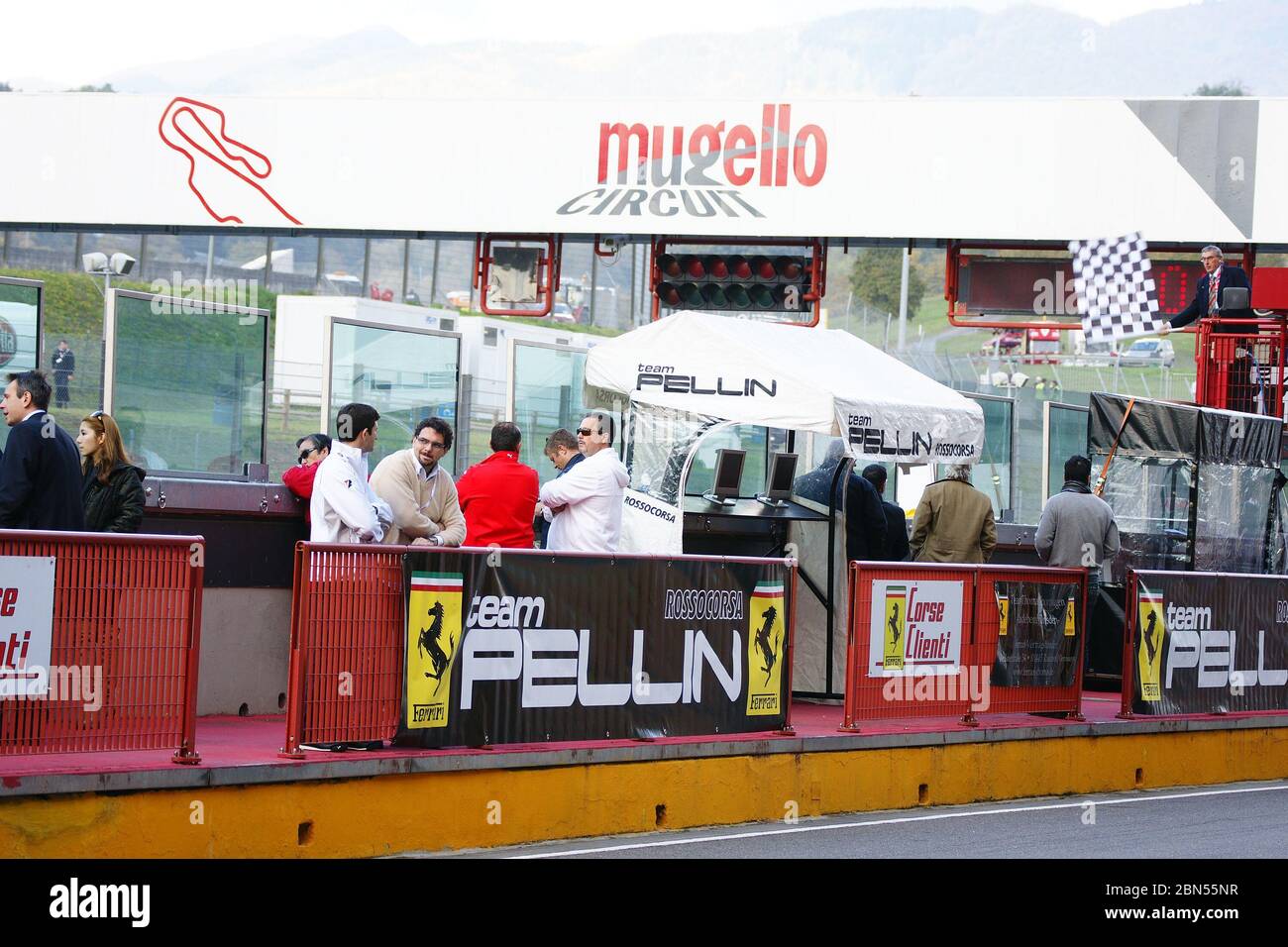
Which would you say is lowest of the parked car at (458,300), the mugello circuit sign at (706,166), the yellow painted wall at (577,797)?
the yellow painted wall at (577,797)

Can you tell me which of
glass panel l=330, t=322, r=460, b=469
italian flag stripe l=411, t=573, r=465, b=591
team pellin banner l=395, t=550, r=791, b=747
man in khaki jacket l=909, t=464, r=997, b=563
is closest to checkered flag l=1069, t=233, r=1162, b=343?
man in khaki jacket l=909, t=464, r=997, b=563

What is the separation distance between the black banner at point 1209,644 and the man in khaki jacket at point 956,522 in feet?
4.88

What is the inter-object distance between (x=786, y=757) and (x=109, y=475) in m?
4.36

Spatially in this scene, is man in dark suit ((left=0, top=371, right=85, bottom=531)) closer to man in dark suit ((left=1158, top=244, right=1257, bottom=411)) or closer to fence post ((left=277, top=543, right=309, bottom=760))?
fence post ((left=277, top=543, right=309, bottom=760))

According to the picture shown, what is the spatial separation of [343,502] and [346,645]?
1.10 m

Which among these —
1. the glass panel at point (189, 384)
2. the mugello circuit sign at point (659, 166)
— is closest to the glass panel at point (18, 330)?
the glass panel at point (189, 384)

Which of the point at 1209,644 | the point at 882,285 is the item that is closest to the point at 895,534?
the point at 1209,644

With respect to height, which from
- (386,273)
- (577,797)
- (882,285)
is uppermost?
(882,285)

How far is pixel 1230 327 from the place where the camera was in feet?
59.4

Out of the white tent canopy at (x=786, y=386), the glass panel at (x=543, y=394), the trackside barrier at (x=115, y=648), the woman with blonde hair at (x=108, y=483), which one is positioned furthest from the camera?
the glass panel at (x=543, y=394)

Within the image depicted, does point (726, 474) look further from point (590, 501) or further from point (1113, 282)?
point (1113, 282)

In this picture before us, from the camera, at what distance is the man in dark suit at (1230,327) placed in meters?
17.8

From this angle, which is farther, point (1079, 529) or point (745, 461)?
point (745, 461)

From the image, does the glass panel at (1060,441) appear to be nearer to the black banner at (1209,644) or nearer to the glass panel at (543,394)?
the glass panel at (543,394)
